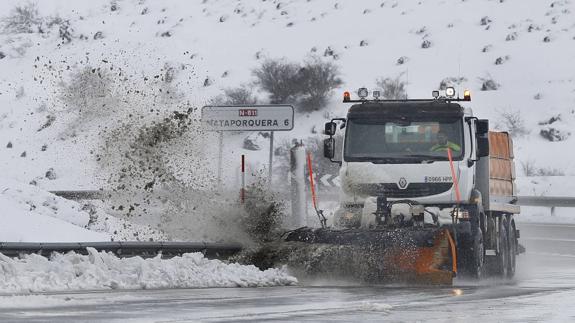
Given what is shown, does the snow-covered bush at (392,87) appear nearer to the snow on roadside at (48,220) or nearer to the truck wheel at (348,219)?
the snow on roadside at (48,220)

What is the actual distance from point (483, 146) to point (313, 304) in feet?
18.4

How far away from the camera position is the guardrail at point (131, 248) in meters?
15.4

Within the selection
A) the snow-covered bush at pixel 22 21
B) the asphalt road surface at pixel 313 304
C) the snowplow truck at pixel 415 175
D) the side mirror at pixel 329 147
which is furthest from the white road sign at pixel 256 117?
the snow-covered bush at pixel 22 21

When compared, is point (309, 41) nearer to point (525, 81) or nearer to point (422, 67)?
point (422, 67)

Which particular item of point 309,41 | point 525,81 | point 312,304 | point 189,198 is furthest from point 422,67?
point 312,304

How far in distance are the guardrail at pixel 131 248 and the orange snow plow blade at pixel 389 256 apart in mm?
1621

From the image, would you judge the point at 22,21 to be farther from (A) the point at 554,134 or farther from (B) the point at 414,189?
(B) the point at 414,189

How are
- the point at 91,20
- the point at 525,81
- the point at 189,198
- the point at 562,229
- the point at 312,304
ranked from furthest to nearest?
the point at 91,20 < the point at 525,81 < the point at 562,229 < the point at 189,198 < the point at 312,304

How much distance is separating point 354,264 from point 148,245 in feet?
8.54

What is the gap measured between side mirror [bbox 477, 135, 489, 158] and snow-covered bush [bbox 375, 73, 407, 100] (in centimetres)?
3214

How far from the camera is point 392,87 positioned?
2119 inches

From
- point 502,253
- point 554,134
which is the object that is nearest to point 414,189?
point 502,253

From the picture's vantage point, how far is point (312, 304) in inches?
511

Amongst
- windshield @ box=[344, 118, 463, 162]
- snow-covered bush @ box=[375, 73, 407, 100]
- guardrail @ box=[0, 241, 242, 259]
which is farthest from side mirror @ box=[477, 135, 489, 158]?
snow-covered bush @ box=[375, 73, 407, 100]
